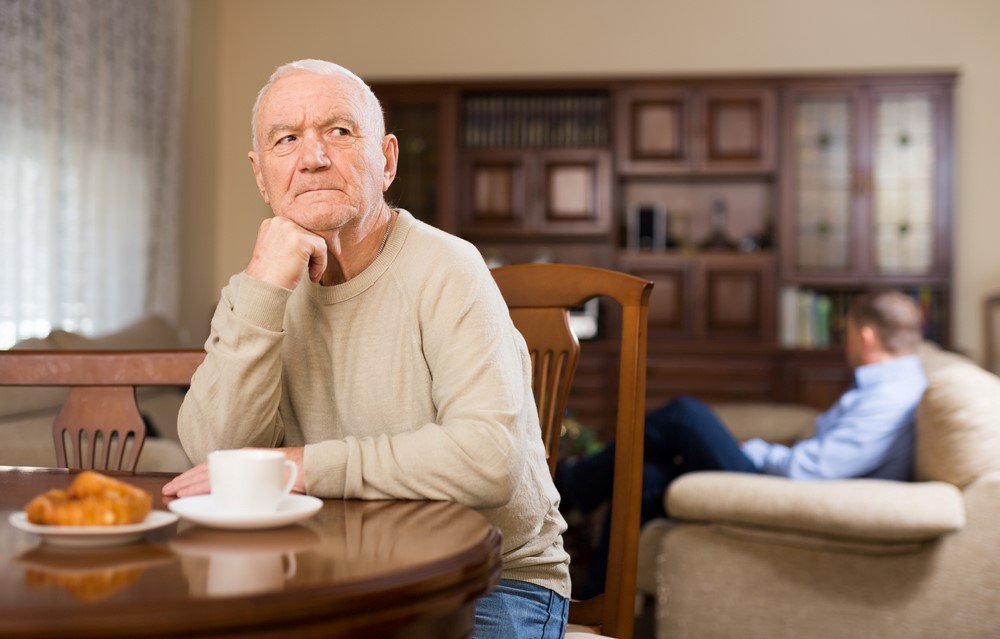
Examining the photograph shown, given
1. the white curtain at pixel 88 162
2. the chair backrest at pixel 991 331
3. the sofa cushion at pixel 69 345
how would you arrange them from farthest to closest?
1. the chair backrest at pixel 991 331
2. the white curtain at pixel 88 162
3. the sofa cushion at pixel 69 345

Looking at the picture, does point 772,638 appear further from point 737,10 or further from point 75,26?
point 737,10

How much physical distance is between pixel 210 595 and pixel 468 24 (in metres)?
5.67

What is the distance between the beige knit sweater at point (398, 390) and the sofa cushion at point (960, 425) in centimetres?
148

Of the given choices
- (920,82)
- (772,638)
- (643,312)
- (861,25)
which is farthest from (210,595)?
(861,25)

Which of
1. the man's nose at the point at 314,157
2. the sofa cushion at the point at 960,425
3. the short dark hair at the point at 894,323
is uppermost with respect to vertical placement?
the man's nose at the point at 314,157

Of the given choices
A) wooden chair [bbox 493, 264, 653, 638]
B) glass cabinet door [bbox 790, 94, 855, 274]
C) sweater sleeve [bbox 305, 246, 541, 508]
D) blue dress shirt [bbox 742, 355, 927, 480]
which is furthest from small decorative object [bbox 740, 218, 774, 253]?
sweater sleeve [bbox 305, 246, 541, 508]

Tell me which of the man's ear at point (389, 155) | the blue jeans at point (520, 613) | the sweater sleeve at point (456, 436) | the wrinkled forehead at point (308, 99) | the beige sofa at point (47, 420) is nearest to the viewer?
the sweater sleeve at point (456, 436)

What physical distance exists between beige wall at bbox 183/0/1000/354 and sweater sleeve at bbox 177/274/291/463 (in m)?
4.78

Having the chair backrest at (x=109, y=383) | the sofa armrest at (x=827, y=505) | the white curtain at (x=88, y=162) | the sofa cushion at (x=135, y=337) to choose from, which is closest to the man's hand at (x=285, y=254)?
the chair backrest at (x=109, y=383)

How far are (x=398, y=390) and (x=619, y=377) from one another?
1.32 ft

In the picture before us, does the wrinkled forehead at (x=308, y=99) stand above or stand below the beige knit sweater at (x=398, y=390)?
above

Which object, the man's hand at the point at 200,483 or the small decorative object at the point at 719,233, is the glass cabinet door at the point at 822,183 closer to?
the small decorative object at the point at 719,233

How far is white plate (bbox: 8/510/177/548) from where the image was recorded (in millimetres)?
802

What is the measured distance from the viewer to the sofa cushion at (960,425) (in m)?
2.37
